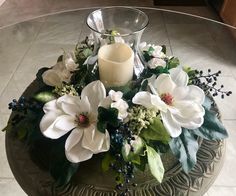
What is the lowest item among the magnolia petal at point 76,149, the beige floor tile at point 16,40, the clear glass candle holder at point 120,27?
the beige floor tile at point 16,40

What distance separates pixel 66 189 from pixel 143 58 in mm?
341

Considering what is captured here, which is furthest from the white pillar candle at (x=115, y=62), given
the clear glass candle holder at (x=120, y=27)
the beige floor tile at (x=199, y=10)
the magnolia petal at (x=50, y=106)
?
the beige floor tile at (x=199, y=10)

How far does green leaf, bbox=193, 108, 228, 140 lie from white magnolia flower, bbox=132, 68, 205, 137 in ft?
0.13

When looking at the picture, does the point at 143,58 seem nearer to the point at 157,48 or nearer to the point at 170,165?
the point at 157,48

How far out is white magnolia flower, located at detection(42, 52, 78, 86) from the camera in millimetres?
688

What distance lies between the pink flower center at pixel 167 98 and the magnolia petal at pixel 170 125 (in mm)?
33

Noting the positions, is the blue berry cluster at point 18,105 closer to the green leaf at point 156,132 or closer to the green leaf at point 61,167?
the green leaf at point 61,167

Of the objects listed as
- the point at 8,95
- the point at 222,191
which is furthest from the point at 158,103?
the point at 8,95

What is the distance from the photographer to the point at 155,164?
56cm

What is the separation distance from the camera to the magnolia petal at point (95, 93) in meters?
0.59

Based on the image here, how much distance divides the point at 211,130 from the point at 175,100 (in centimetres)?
10

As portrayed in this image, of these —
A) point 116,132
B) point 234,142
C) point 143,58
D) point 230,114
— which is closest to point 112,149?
point 116,132

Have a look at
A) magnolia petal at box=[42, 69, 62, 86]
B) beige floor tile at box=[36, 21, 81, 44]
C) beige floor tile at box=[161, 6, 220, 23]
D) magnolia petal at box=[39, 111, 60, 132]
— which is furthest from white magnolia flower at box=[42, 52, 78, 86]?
beige floor tile at box=[161, 6, 220, 23]

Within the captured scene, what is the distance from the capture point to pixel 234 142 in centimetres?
125
